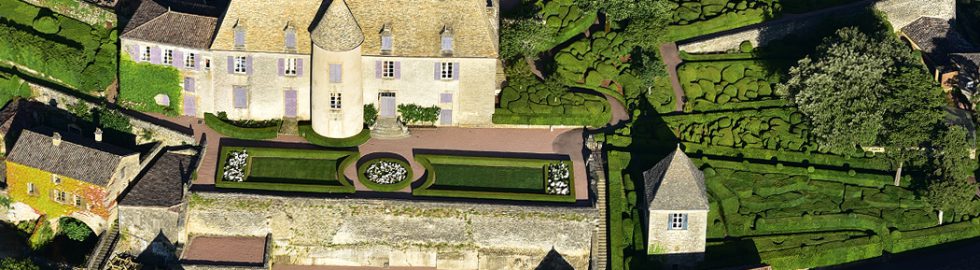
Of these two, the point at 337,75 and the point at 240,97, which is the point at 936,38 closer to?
the point at 337,75

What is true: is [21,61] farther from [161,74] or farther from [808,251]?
[808,251]

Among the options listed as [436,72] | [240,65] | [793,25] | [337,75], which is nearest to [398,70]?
[436,72]

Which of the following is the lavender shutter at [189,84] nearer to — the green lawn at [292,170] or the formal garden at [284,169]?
the formal garden at [284,169]

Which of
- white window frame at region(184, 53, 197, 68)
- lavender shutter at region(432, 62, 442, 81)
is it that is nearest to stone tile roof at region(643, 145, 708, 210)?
lavender shutter at region(432, 62, 442, 81)

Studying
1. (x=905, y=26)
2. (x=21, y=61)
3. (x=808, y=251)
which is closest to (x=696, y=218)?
(x=808, y=251)

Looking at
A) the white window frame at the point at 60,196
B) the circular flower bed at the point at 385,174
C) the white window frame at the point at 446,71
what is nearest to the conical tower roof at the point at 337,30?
the white window frame at the point at 446,71

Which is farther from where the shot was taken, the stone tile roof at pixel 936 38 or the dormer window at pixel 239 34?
the stone tile roof at pixel 936 38
